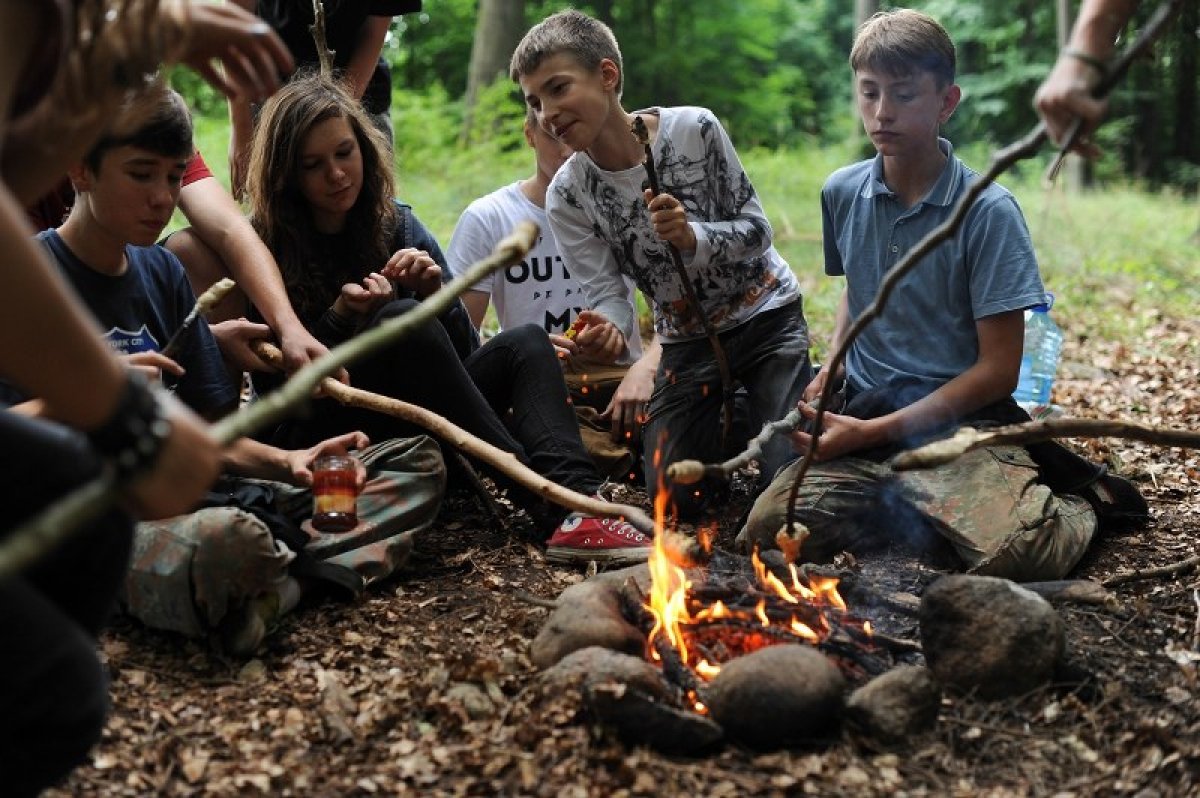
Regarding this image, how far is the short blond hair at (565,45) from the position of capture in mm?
4453

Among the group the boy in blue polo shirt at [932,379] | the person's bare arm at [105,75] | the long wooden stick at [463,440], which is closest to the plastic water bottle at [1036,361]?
the boy in blue polo shirt at [932,379]

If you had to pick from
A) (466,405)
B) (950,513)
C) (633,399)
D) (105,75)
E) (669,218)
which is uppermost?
(105,75)

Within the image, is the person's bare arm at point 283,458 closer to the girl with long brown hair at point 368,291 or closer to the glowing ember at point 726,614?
the girl with long brown hair at point 368,291

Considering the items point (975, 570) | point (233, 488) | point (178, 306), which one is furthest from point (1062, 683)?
point (178, 306)

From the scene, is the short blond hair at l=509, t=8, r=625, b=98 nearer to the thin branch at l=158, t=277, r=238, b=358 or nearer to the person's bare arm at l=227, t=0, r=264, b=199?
the person's bare arm at l=227, t=0, r=264, b=199

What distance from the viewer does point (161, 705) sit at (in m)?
3.10

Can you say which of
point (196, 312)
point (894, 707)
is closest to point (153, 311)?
point (196, 312)

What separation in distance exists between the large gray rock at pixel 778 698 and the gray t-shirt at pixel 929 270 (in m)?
1.70

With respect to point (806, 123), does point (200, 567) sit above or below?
above

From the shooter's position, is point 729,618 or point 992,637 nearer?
point 992,637

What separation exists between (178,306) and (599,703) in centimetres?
206

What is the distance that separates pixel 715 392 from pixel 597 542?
3.94 feet

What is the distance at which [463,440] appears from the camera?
397 cm

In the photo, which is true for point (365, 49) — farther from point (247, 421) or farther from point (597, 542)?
point (247, 421)
